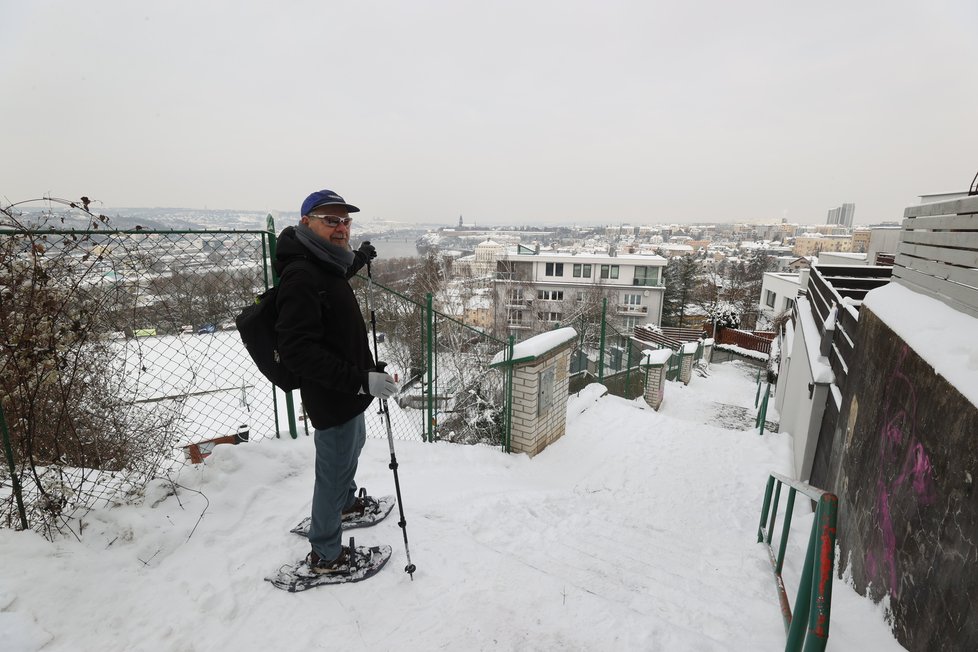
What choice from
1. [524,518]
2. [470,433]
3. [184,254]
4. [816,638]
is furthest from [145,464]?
[470,433]

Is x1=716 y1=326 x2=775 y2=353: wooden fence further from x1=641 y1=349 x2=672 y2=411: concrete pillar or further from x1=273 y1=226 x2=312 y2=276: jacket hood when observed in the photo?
x1=273 y1=226 x2=312 y2=276: jacket hood

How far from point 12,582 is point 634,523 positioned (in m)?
4.22

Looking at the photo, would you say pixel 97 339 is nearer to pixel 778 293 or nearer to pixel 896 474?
pixel 896 474

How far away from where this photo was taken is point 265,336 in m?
2.28

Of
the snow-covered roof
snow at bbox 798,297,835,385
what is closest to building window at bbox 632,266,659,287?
the snow-covered roof

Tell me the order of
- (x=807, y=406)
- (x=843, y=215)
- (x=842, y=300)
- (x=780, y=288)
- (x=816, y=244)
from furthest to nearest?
(x=843, y=215) < (x=816, y=244) < (x=780, y=288) < (x=807, y=406) < (x=842, y=300)

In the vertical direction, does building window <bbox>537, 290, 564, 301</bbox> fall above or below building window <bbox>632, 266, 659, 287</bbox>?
below

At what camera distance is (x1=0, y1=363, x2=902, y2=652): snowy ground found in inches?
83.6

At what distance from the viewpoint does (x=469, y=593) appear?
2490 mm

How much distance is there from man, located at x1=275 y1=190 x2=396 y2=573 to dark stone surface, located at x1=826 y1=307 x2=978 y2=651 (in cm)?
255

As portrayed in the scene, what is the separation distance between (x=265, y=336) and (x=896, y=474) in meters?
3.71

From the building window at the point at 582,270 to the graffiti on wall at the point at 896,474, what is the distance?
32438mm

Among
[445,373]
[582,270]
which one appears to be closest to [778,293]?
[582,270]

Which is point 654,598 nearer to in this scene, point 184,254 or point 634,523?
point 634,523
